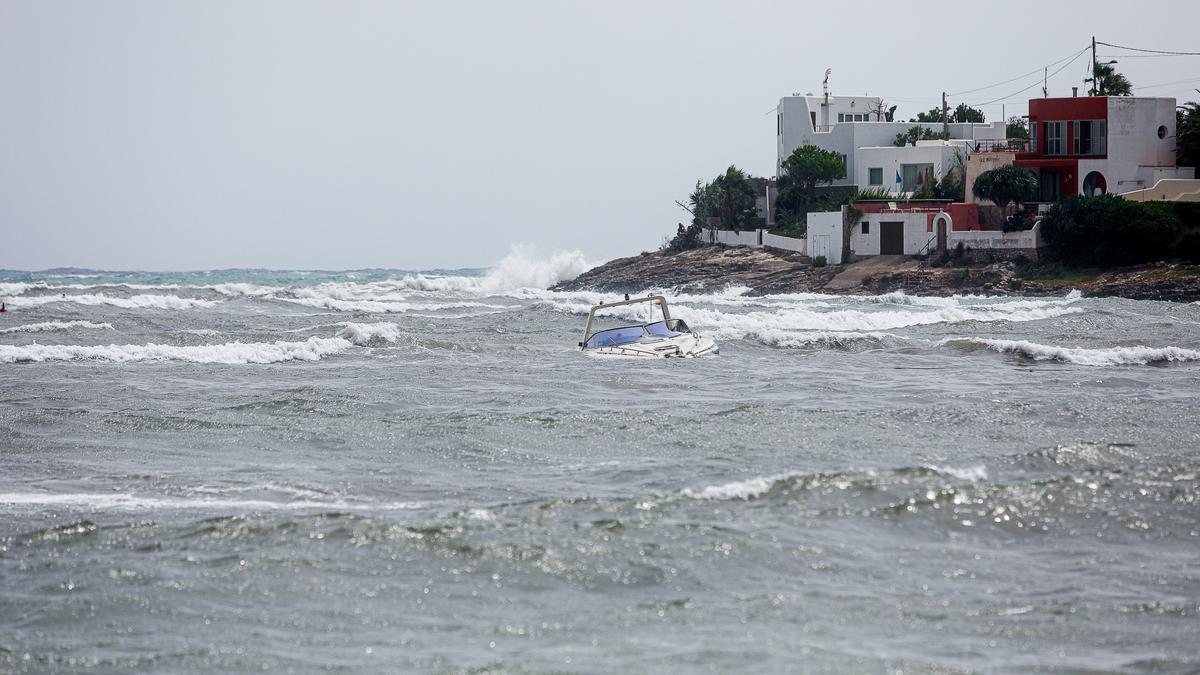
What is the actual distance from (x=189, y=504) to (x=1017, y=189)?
48306 millimetres

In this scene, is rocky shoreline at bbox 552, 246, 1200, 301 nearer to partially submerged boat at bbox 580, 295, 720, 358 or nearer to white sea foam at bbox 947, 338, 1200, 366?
white sea foam at bbox 947, 338, 1200, 366

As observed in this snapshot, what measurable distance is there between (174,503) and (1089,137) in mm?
53401

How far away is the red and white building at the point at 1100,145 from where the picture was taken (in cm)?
5703

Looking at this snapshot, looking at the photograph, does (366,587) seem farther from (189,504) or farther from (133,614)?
(189,504)

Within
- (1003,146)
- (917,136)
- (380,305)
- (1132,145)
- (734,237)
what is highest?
(917,136)

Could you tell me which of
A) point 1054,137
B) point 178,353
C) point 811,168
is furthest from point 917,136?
point 178,353

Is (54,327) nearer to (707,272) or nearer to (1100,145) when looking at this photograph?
(707,272)

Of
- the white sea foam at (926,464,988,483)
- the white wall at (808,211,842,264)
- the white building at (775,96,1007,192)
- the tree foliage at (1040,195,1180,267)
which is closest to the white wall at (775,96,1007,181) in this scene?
the white building at (775,96,1007,192)

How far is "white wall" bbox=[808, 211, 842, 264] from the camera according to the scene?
195 feet

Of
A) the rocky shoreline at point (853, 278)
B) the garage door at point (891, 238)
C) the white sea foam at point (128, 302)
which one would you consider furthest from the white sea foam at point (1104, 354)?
the white sea foam at point (128, 302)

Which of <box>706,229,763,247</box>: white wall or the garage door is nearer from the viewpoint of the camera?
the garage door

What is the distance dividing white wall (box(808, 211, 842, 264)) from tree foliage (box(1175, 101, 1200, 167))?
50.4ft

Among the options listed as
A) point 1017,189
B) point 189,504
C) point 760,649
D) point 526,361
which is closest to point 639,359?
point 526,361

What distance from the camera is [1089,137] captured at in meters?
57.7
